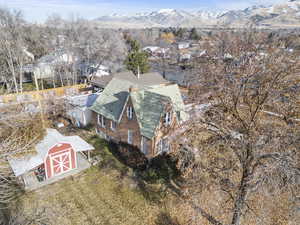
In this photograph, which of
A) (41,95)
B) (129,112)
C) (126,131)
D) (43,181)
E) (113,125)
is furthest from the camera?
(41,95)

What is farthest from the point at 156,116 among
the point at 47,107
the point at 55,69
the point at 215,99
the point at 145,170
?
the point at 55,69

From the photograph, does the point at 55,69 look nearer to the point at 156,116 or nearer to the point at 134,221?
the point at 156,116

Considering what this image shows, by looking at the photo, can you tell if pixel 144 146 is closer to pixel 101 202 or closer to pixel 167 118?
pixel 167 118

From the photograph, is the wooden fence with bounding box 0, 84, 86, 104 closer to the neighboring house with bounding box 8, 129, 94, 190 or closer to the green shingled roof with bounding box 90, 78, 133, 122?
the green shingled roof with bounding box 90, 78, 133, 122

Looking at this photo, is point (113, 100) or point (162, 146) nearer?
point (162, 146)

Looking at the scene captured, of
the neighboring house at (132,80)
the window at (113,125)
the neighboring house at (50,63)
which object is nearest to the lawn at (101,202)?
the window at (113,125)

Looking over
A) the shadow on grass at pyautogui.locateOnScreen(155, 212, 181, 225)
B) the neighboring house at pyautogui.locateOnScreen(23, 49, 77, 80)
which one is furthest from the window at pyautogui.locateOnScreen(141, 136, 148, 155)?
the neighboring house at pyautogui.locateOnScreen(23, 49, 77, 80)

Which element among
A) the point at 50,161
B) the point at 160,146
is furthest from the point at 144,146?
the point at 50,161

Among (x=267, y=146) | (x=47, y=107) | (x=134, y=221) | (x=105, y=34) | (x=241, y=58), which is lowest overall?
(x=134, y=221)
